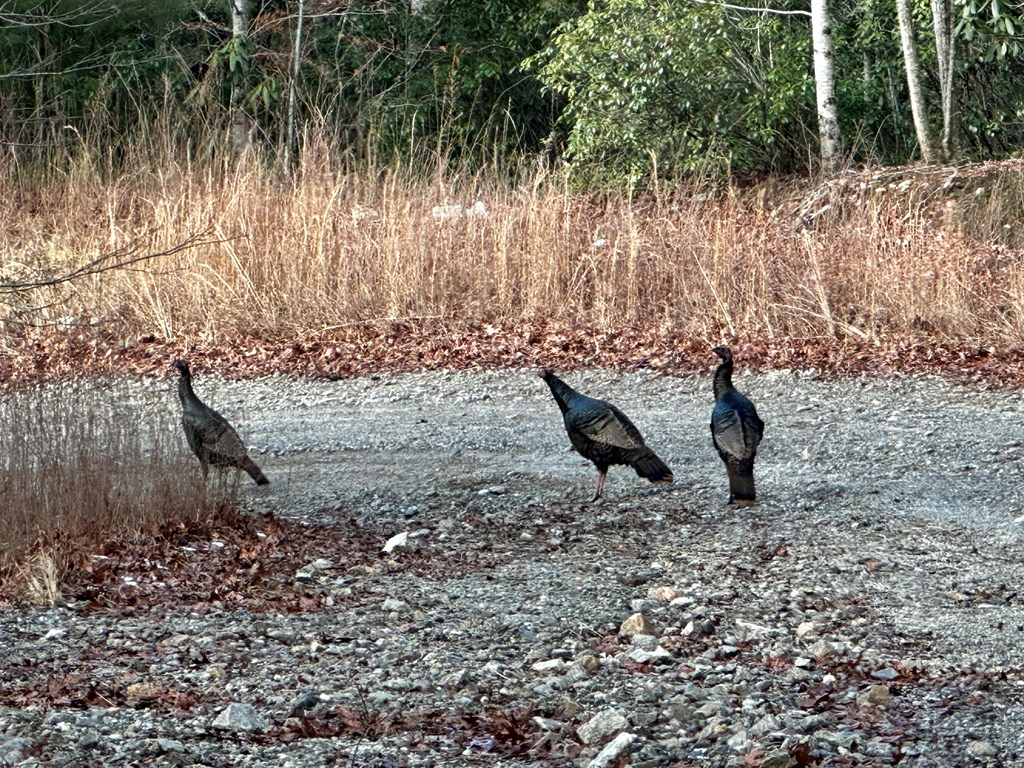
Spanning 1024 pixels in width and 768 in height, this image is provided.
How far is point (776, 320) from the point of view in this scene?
11.8 m

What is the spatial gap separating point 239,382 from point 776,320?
4395 millimetres

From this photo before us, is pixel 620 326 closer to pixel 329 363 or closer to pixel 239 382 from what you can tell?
pixel 329 363

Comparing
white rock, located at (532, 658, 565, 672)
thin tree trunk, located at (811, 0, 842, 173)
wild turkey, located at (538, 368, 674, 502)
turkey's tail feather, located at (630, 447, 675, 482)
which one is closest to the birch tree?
thin tree trunk, located at (811, 0, 842, 173)

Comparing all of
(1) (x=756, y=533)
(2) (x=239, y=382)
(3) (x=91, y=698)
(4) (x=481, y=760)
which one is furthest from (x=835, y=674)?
(2) (x=239, y=382)

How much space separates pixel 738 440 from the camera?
21.8 feet

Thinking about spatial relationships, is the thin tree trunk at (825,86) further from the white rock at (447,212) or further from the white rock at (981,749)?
the white rock at (981,749)

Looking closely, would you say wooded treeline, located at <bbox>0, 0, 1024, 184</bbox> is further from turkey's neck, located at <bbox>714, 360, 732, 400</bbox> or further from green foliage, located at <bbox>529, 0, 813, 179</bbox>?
turkey's neck, located at <bbox>714, 360, 732, 400</bbox>

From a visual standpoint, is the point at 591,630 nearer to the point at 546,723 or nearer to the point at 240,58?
the point at 546,723

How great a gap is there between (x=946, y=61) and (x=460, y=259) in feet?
26.5

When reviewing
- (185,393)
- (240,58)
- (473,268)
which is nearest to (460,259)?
(473,268)

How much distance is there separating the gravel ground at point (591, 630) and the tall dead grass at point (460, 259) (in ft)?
10.9

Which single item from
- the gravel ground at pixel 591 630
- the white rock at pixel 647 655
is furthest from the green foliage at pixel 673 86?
the white rock at pixel 647 655

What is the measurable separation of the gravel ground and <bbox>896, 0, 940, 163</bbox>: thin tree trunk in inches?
348

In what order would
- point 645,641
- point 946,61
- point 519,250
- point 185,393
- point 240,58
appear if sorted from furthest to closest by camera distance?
point 240,58 < point 946,61 < point 519,250 < point 185,393 < point 645,641
